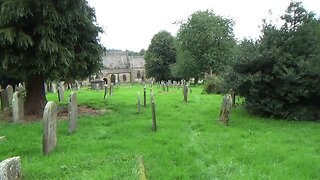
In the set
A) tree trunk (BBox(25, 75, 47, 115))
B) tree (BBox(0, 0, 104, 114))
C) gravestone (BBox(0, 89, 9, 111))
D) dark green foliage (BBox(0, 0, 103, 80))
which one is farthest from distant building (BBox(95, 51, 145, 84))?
dark green foliage (BBox(0, 0, 103, 80))

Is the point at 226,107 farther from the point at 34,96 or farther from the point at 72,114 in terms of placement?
the point at 34,96

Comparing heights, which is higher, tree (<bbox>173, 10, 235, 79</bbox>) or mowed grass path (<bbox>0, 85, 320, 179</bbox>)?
tree (<bbox>173, 10, 235, 79</bbox>)

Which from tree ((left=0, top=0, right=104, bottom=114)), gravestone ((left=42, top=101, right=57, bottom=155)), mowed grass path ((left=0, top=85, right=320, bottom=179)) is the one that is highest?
tree ((left=0, top=0, right=104, bottom=114))

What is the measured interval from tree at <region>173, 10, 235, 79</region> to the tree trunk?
44892 millimetres

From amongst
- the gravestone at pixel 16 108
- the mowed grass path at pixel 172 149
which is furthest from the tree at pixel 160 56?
the mowed grass path at pixel 172 149

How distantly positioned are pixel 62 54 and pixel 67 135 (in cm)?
459

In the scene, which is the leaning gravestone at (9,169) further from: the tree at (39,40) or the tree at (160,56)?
the tree at (160,56)

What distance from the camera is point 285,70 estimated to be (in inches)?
634

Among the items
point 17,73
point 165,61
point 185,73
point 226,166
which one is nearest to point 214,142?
point 226,166

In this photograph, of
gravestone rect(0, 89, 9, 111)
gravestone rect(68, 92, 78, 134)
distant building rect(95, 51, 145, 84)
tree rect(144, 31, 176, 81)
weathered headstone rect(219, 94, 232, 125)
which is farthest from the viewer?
distant building rect(95, 51, 145, 84)

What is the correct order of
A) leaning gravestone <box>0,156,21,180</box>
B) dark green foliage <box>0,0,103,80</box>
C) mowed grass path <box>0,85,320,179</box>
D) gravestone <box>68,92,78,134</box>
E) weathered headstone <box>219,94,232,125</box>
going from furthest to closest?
dark green foliage <box>0,0,103,80</box>, weathered headstone <box>219,94,232,125</box>, gravestone <box>68,92,78,134</box>, mowed grass path <box>0,85,320,179</box>, leaning gravestone <box>0,156,21,180</box>

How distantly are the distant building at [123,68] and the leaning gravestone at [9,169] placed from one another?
107 meters

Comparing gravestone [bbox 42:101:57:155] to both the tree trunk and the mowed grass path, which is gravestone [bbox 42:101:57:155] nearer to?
the mowed grass path

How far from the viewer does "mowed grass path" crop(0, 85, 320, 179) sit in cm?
786
